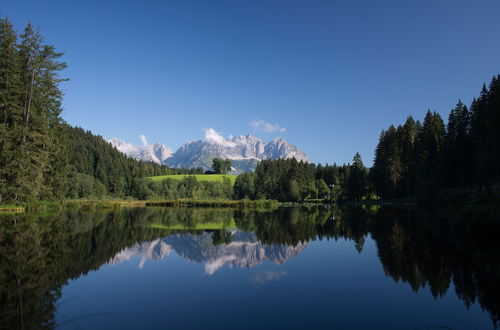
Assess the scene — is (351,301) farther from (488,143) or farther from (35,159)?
(488,143)

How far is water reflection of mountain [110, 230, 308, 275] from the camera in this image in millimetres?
16266

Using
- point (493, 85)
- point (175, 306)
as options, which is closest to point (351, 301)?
point (175, 306)

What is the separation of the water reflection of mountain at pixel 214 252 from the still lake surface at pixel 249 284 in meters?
0.09

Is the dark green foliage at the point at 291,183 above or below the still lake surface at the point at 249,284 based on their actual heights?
above

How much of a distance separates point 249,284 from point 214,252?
7307 millimetres

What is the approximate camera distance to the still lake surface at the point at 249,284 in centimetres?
840

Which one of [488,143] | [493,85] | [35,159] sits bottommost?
[35,159]

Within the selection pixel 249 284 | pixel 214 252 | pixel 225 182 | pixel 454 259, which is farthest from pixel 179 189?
pixel 249 284

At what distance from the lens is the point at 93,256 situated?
16578 millimetres

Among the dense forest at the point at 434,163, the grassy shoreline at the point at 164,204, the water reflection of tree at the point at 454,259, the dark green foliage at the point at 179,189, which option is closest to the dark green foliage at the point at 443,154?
the dense forest at the point at 434,163

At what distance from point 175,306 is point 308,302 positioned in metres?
3.96

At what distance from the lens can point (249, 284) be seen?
1209cm

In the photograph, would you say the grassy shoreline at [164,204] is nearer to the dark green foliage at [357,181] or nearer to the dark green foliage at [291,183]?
the dark green foliage at [357,181]

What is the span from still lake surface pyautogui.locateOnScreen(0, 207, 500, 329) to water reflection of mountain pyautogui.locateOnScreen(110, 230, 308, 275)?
0.09 m
